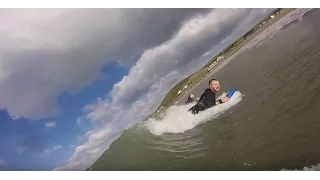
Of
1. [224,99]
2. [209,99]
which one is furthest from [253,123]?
[209,99]

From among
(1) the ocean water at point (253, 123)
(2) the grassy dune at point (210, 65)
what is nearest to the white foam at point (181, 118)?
(1) the ocean water at point (253, 123)

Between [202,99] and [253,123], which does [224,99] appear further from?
[253,123]

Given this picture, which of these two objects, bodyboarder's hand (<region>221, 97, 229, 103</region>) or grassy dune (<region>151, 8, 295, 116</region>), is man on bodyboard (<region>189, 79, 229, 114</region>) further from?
grassy dune (<region>151, 8, 295, 116</region>)

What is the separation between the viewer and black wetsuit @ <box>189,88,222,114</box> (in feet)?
11.7

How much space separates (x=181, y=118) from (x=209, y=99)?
330 millimetres

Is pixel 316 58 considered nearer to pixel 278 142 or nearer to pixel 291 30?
pixel 291 30

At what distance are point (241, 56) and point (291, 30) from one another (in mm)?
642

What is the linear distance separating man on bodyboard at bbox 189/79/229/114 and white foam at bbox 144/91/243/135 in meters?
0.04

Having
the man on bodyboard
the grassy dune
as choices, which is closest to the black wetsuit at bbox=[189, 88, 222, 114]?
the man on bodyboard

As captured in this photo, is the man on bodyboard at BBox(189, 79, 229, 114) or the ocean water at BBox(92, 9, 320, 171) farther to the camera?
the man on bodyboard at BBox(189, 79, 229, 114)

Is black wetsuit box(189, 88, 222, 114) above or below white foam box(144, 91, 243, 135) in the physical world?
above

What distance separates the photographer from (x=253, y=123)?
11.5 ft

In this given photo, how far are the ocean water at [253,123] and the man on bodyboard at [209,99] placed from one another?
2.3 inches
